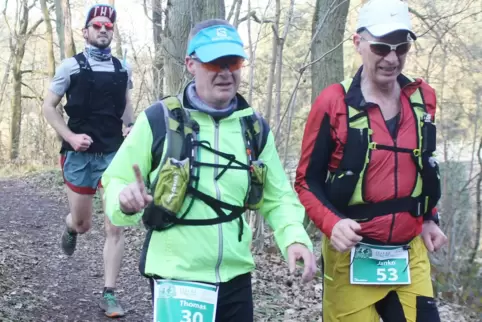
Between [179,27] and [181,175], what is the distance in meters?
4.47

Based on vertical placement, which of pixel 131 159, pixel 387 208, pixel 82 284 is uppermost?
pixel 131 159

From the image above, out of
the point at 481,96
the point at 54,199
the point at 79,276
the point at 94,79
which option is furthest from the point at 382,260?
the point at 54,199

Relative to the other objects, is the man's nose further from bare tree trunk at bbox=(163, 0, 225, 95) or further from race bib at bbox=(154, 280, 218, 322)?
bare tree trunk at bbox=(163, 0, 225, 95)

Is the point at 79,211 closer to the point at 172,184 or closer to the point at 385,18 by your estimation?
the point at 172,184

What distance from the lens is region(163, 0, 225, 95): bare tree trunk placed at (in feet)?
21.1

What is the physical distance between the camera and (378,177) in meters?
3.10

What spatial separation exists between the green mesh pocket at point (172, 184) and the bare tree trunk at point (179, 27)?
13.3 feet

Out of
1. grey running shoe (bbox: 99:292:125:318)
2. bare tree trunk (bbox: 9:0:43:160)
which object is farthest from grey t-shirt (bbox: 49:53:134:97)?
bare tree trunk (bbox: 9:0:43:160)

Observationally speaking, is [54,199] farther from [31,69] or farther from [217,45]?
[31,69]

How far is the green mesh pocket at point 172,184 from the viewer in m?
2.67

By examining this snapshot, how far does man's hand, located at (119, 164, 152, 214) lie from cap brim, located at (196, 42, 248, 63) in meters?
0.66

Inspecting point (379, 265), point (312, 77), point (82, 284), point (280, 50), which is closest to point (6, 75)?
point (312, 77)

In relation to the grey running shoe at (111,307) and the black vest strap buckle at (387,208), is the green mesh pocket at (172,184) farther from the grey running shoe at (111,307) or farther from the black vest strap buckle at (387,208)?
the grey running shoe at (111,307)

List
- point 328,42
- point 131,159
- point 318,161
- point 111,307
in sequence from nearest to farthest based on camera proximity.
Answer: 1. point 131,159
2. point 318,161
3. point 111,307
4. point 328,42
